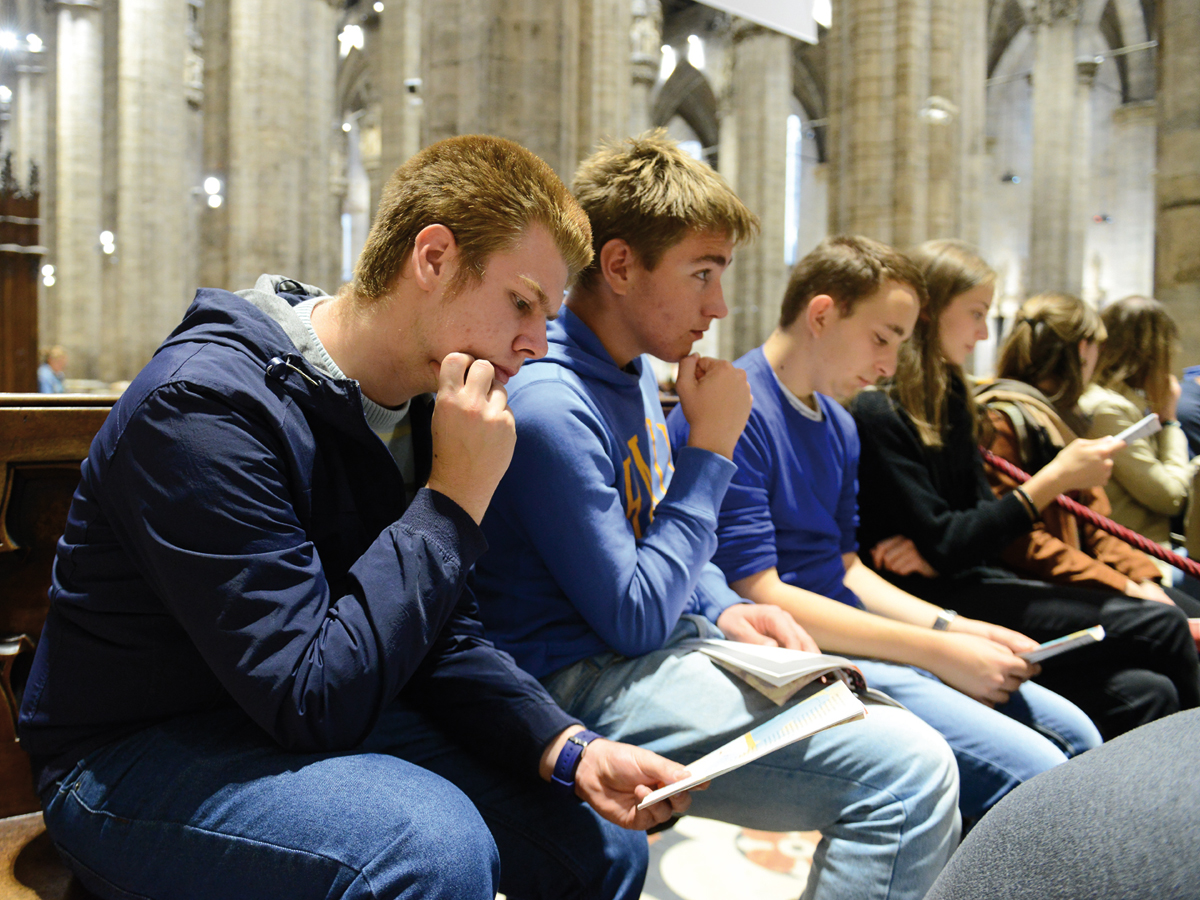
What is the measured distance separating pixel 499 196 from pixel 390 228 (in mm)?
172

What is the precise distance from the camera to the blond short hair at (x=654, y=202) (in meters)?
1.83

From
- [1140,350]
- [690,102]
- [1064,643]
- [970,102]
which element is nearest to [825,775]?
[1064,643]

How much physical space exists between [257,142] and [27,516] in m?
10.0

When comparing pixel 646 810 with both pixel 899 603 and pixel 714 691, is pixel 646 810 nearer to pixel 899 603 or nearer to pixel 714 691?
pixel 714 691

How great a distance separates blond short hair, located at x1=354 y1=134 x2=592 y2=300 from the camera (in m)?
1.37

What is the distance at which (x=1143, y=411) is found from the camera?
439 centimetres

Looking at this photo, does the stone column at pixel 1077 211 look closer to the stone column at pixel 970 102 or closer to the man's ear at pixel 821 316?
the stone column at pixel 970 102

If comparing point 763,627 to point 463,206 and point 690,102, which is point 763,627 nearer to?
point 463,206

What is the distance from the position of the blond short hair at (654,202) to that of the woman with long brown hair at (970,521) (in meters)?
1.05

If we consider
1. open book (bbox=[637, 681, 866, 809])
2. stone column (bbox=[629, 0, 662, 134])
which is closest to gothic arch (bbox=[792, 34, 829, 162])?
stone column (bbox=[629, 0, 662, 134])

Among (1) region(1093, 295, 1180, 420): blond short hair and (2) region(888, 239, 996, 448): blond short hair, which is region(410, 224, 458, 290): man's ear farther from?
(1) region(1093, 295, 1180, 420): blond short hair

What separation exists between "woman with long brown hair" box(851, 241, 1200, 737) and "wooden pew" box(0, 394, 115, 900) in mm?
2017

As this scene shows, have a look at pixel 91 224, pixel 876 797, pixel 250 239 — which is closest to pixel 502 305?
pixel 876 797

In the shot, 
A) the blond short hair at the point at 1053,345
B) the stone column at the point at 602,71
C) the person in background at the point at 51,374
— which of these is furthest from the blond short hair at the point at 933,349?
the person in background at the point at 51,374
